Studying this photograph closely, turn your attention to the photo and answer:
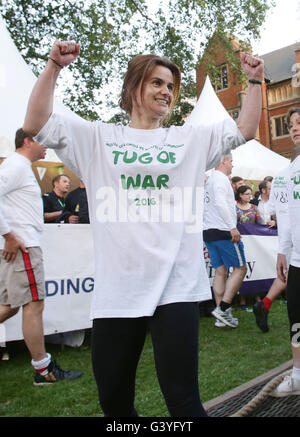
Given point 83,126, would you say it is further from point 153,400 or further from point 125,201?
point 153,400

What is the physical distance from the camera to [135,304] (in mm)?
1631

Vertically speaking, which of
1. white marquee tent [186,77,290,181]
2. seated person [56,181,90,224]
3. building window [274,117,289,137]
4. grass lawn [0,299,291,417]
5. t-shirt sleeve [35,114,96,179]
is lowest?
grass lawn [0,299,291,417]

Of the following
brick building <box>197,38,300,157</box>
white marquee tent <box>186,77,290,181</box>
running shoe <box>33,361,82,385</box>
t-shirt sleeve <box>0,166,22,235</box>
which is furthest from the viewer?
brick building <box>197,38,300,157</box>

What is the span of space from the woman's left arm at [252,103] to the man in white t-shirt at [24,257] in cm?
212

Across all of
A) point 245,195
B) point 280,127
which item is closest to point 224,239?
point 245,195

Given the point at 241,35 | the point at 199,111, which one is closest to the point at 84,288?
the point at 199,111

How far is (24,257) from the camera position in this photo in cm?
350

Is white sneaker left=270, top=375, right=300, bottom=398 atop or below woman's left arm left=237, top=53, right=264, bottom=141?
below

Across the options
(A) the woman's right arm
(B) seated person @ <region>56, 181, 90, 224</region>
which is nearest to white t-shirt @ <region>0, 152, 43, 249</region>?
(B) seated person @ <region>56, 181, 90, 224</region>

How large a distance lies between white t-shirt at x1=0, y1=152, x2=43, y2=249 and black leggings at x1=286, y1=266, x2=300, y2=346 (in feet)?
6.82

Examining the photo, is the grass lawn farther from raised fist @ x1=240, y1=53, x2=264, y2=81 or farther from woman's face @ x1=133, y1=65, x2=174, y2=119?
raised fist @ x1=240, y1=53, x2=264, y2=81

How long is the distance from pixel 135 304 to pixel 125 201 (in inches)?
16.3

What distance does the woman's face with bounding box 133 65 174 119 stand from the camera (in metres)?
1.86

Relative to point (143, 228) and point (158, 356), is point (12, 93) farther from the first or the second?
point (158, 356)
